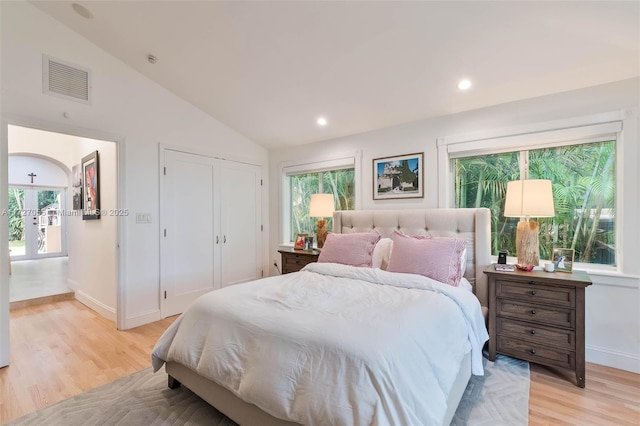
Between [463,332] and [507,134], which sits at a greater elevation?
[507,134]

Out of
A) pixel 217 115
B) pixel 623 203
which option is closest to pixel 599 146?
pixel 623 203

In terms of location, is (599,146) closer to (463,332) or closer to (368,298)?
(463,332)

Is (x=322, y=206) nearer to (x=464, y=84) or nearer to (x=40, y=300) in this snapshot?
(x=464, y=84)

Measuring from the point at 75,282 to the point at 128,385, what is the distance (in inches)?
127

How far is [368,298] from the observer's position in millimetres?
1903

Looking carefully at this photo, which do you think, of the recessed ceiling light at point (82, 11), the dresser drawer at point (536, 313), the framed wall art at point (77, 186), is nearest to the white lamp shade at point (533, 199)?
the dresser drawer at point (536, 313)

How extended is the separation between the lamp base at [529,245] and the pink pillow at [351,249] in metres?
1.24

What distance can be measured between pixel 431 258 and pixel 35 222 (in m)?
9.24

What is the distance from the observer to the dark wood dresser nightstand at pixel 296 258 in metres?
3.61

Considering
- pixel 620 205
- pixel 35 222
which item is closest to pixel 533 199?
pixel 620 205

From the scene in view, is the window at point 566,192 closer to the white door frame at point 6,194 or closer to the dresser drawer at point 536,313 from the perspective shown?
the dresser drawer at point 536,313

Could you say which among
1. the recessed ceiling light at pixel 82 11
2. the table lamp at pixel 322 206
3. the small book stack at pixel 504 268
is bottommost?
the small book stack at pixel 504 268

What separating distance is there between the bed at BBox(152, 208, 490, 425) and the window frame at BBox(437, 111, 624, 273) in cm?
133

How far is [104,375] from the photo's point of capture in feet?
7.54
